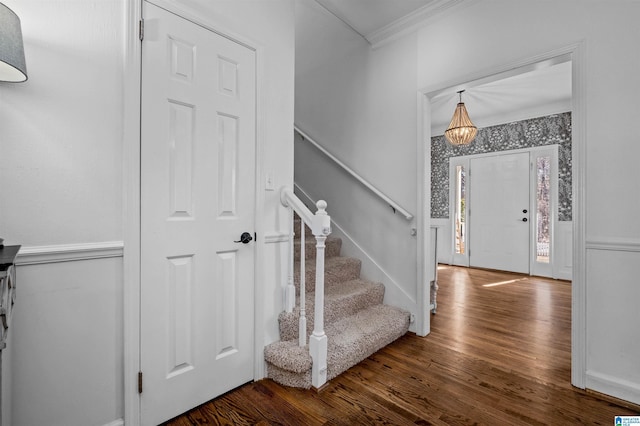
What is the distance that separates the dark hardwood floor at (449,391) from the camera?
156cm

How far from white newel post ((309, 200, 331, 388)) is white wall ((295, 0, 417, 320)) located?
1136 mm

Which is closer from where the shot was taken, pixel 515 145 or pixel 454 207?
pixel 515 145

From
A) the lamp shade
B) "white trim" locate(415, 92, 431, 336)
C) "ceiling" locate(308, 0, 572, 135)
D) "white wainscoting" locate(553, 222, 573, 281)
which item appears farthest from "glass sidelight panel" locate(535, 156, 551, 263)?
the lamp shade

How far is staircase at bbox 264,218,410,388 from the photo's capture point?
1847 millimetres

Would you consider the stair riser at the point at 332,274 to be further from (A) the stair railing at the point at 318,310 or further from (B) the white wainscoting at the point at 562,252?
(B) the white wainscoting at the point at 562,252

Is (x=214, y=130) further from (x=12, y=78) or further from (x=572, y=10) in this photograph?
(x=572, y=10)

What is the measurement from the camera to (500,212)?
5203 mm

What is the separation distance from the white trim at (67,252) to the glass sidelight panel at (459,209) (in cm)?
558

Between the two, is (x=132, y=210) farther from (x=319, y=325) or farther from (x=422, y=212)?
(x=422, y=212)

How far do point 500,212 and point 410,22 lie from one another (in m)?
3.81

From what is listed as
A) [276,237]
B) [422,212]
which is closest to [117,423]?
[276,237]

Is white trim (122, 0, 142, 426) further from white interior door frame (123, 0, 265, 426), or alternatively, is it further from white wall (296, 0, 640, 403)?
white wall (296, 0, 640, 403)

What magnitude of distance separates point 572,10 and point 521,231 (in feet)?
12.6

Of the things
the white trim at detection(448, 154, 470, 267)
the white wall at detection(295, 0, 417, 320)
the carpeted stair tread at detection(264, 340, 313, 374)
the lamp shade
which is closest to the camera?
the lamp shade
